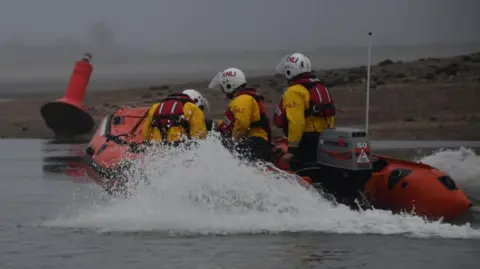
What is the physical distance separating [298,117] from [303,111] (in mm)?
123

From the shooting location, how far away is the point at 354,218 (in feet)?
39.4

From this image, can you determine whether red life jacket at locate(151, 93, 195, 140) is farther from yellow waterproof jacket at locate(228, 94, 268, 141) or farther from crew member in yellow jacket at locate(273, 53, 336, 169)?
crew member in yellow jacket at locate(273, 53, 336, 169)

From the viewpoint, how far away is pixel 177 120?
45.8 feet

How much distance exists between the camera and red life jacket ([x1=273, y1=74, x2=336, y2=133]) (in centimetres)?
1325

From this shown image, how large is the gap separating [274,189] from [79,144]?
19.7 meters

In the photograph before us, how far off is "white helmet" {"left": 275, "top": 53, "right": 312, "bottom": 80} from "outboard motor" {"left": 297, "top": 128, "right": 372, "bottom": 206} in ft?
2.63

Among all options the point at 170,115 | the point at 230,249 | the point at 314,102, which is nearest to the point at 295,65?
the point at 314,102

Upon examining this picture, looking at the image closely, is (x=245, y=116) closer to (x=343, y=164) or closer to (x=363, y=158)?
(x=343, y=164)

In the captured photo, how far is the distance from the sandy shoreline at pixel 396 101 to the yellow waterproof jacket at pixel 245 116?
17154 mm

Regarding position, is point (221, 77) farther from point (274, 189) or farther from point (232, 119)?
point (274, 189)

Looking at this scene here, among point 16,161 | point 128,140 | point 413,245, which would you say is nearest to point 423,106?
point 16,161

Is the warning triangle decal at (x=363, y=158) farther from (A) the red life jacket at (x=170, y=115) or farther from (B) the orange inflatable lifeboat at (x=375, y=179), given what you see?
(A) the red life jacket at (x=170, y=115)

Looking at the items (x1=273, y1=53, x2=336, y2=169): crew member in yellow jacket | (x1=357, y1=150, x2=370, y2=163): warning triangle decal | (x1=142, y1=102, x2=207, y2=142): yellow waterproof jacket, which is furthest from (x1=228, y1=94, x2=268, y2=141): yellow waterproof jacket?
(x1=357, y1=150, x2=370, y2=163): warning triangle decal

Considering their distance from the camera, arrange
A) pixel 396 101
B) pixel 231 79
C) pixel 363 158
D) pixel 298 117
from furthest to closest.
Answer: pixel 396 101
pixel 231 79
pixel 298 117
pixel 363 158
